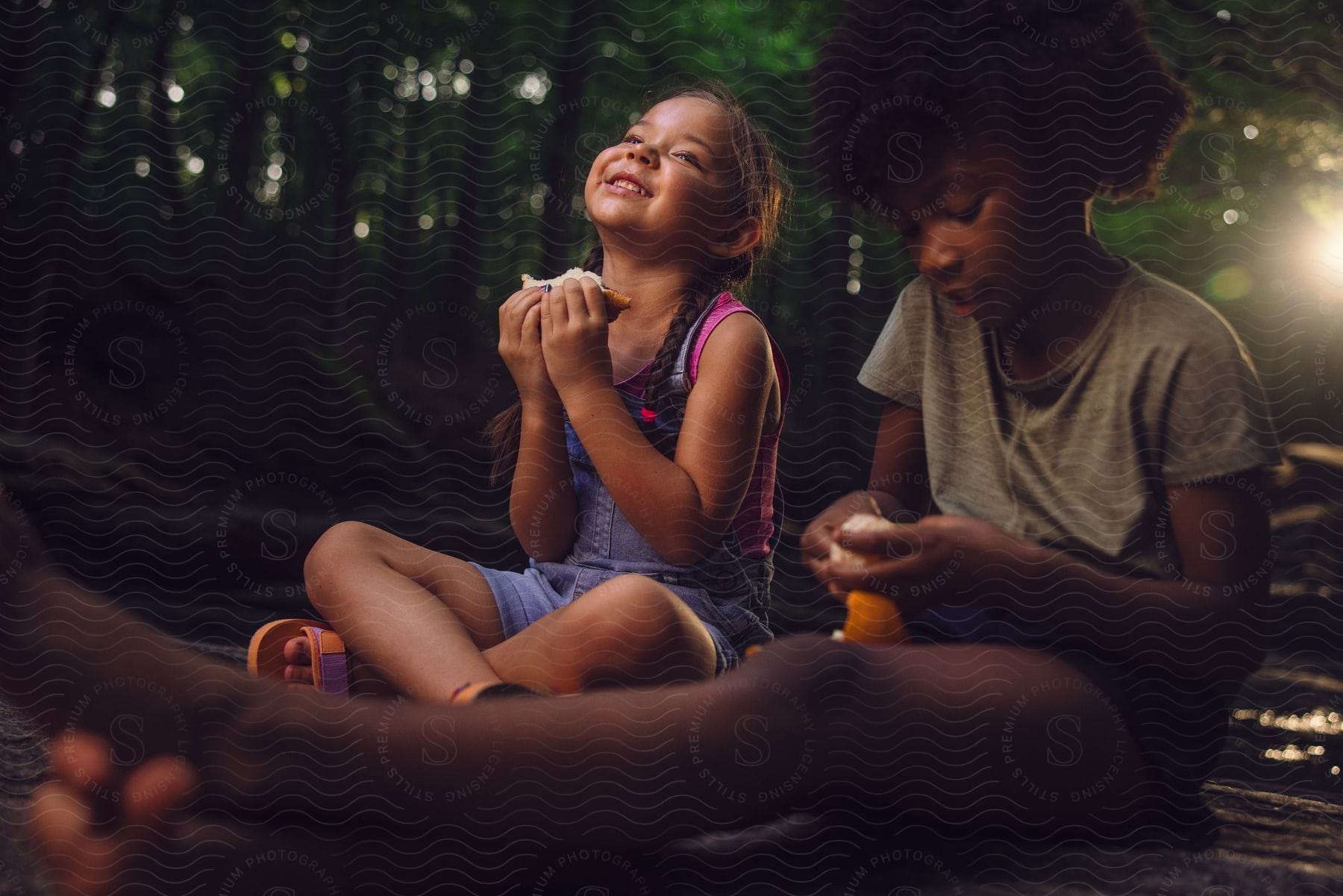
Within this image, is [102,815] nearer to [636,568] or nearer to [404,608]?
[404,608]

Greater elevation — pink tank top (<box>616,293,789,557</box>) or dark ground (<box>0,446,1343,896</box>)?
pink tank top (<box>616,293,789,557</box>)

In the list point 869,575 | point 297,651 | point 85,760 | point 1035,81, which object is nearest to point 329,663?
point 297,651

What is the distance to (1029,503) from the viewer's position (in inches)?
28.5

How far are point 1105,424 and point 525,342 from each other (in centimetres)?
40

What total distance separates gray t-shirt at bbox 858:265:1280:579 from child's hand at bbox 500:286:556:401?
12.8 inches

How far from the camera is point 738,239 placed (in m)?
0.68

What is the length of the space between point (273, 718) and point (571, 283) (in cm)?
30

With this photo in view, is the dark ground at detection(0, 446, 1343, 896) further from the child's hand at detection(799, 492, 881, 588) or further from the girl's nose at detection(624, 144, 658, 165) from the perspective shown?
the girl's nose at detection(624, 144, 658, 165)

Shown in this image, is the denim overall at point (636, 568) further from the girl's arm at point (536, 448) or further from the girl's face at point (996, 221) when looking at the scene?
the girl's face at point (996, 221)

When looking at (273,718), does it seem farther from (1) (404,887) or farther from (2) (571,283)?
(2) (571,283)

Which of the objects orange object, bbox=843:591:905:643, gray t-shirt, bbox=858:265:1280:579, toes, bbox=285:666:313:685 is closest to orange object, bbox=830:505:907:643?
orange object, bbox=843:591:905:643

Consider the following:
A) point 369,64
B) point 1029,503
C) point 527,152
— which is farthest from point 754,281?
point 369,64

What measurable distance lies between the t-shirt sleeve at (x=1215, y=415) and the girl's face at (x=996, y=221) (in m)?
0.11

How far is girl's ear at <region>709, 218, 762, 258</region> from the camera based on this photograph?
0.67m
